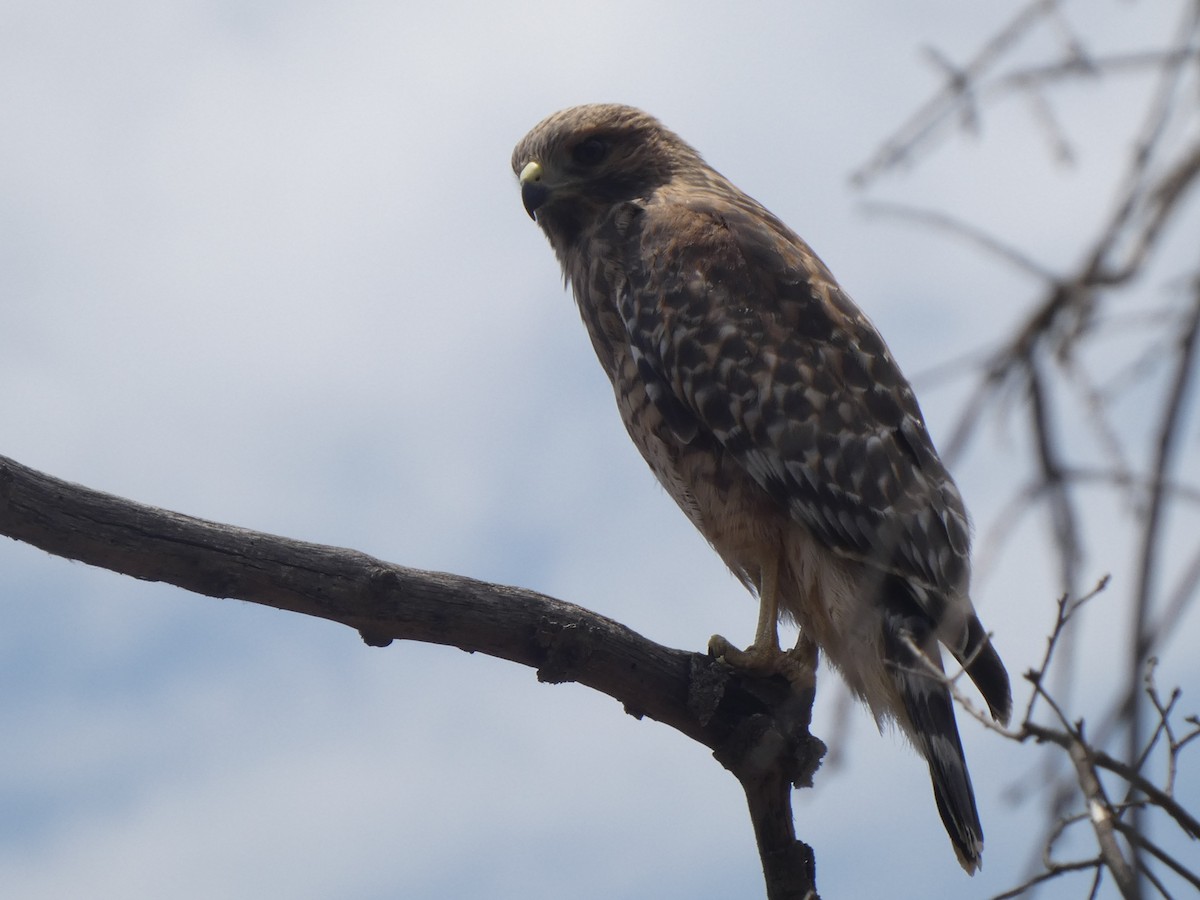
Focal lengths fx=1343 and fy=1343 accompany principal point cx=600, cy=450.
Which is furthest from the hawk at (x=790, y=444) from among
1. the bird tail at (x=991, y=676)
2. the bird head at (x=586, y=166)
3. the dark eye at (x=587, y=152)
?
the dark eye at (x=587, y=152)

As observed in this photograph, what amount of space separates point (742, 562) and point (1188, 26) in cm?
359

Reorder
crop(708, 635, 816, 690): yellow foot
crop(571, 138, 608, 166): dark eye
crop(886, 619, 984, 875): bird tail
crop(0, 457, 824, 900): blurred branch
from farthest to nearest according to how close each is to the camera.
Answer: crop(571, 138, 608, 166): dark eye
crop(708, 635, 816, 690): yellow foot
crop(886, 619, 984, 875): bird tail
crop(0, 457, 824, 900): blurred branch

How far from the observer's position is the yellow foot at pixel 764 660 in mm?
4449

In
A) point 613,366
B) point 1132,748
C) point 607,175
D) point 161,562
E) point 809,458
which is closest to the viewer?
point 1132,748

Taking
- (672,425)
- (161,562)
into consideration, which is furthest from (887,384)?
(161,562)

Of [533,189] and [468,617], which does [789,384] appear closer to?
[533,189]

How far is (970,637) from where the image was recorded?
4.52 metres

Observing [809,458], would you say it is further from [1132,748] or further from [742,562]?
[1132,748]

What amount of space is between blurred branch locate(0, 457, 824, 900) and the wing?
664 mm

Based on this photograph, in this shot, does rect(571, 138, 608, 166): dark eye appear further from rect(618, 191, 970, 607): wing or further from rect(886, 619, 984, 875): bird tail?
rect(886, 619, 984, 875): bird tail

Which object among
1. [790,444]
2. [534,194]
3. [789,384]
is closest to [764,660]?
[790,444]

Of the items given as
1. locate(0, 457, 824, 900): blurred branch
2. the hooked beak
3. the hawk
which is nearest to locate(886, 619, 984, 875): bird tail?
the hawk

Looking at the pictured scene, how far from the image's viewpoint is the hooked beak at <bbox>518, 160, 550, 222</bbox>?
18.3 feet

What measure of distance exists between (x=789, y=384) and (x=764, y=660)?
1026mm
